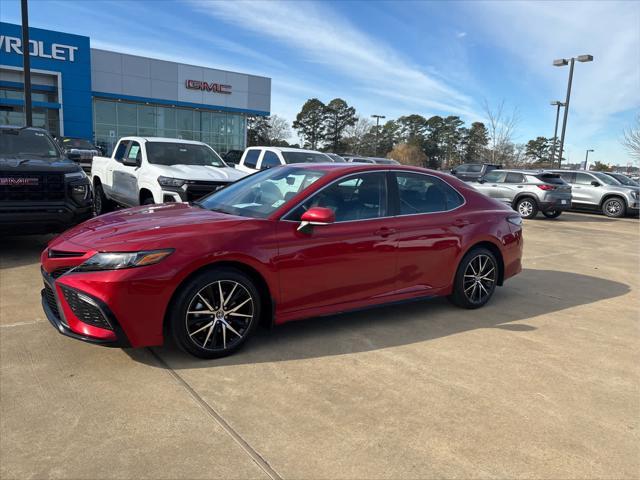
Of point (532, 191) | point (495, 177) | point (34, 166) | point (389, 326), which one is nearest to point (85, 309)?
point (389, 326)

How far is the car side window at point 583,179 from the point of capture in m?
19.0

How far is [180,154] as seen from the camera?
9.13m

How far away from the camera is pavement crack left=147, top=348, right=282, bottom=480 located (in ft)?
8.14

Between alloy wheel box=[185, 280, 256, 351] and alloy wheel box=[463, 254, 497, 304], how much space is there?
100 inches

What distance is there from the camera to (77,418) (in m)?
2.85

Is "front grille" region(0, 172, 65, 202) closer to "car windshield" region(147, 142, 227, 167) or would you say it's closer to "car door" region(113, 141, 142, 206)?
"car door" region(113, 141, 142, 206)

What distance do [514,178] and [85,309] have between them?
636 inches

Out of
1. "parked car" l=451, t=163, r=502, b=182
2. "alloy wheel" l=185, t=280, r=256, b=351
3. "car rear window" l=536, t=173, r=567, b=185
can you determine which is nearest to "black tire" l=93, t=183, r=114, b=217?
"alloy wheel" l=185, t=280, r=256, b=351

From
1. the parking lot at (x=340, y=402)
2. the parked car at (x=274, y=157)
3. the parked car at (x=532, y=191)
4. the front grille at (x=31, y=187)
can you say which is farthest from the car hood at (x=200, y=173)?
the parked car at (x=532, y=191)

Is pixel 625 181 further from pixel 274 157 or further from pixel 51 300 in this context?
pixel 51 300

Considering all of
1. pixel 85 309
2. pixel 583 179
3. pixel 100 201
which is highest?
pixel 583 179

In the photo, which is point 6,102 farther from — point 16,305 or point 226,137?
point 16,305

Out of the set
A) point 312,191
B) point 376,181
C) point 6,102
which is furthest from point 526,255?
point 6,102

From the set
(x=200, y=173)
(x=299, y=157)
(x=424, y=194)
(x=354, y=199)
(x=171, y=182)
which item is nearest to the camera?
(x=354, y=199)
